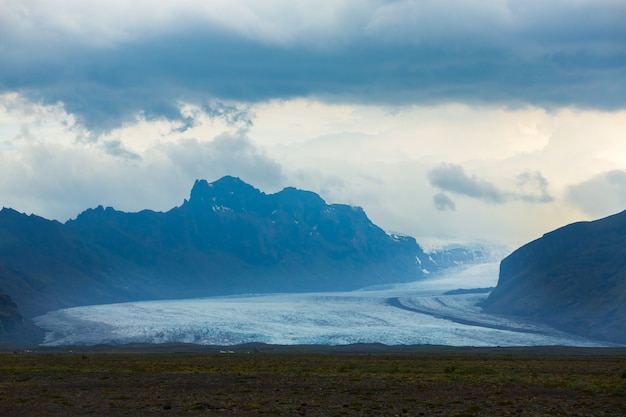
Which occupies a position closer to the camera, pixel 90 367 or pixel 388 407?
pixel 388 407

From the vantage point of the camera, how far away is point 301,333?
174500 millimetres

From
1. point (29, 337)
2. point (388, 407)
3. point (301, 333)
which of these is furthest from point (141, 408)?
point (29, 337)

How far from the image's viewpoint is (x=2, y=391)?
46156 millimetres

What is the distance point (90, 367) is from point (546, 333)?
135900 mm

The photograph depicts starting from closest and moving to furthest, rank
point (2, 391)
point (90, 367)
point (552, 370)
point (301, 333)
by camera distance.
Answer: point (2, 391) → point (552, 370) → point (90, 367) → point (301, 333)

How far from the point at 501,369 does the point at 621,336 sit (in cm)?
→ 12965

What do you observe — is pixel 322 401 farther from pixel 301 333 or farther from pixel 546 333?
pixel 546 333

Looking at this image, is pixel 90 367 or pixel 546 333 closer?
pixel 90 367

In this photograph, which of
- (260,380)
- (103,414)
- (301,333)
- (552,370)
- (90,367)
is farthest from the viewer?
(301,333)

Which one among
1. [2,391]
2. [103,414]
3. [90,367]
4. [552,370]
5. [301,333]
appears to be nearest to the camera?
[103,414]

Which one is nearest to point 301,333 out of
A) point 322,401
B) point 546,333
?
point 546,333

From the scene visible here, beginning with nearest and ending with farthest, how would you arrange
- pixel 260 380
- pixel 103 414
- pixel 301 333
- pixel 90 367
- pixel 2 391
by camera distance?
pixel 103 414
pixel 2 391
pixel 260 380
pixel 90 367
pixel 301 333

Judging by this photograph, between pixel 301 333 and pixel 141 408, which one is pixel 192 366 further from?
pixel 301 333

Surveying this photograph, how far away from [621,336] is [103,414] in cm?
16342
